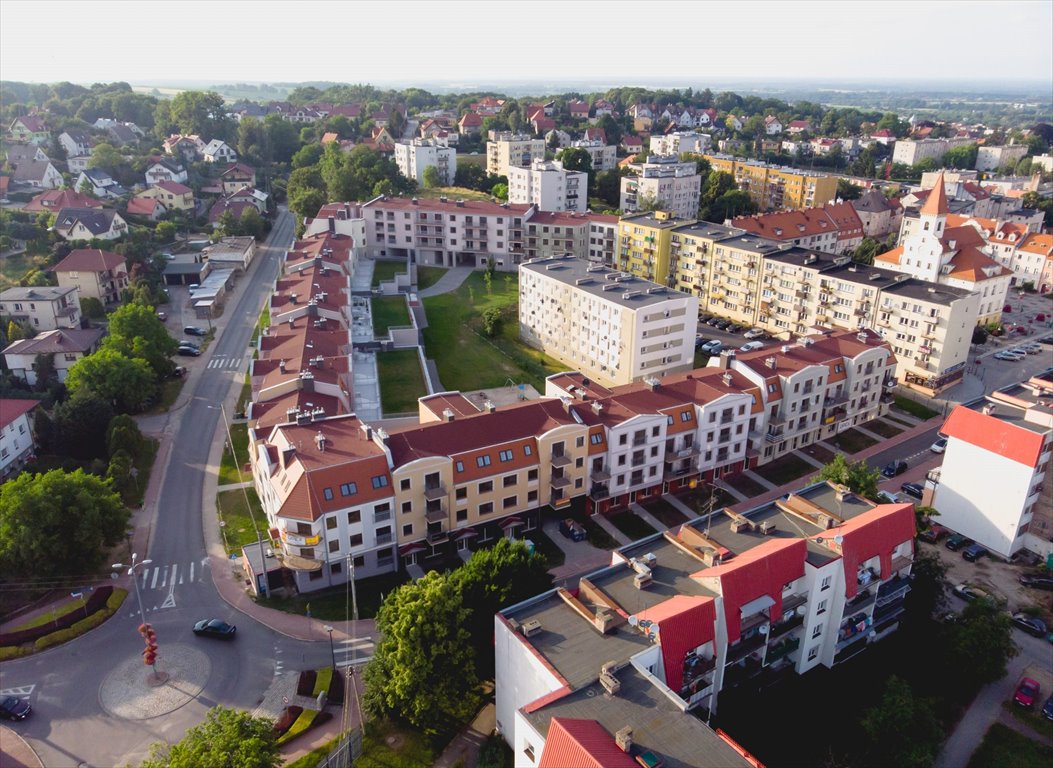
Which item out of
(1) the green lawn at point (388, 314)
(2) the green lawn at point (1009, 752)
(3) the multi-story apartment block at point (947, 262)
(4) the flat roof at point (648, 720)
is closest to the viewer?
(4) the flat roof at point (648, 720)

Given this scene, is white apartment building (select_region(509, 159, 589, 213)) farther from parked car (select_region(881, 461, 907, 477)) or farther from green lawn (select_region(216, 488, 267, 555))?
green lawn (select_region(216, 488, 267, 555))

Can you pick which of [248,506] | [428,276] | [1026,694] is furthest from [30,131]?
[1026,694]

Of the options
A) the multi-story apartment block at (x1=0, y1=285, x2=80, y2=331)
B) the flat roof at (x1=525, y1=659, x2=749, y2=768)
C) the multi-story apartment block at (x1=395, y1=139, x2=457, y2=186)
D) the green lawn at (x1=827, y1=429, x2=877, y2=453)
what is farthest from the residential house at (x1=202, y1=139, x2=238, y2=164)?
the flat roof at (x1=525, y1=659, x2=749, y2=768)

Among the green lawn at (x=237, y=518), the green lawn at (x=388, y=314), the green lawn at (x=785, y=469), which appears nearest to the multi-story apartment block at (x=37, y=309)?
the green lawn at (x=388, y=314)

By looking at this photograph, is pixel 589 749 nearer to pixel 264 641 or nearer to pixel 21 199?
pixel 264 641

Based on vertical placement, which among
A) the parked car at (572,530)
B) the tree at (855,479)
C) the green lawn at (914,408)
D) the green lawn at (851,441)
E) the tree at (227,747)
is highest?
the tree at (227,747)

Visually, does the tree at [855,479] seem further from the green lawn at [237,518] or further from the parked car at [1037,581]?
the green lawn at [237,518]
